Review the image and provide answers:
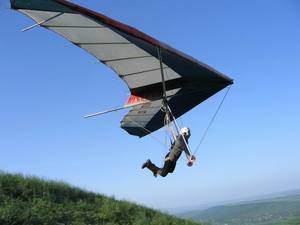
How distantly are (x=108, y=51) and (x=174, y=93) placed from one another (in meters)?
2.29

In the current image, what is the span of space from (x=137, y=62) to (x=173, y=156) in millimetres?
2908

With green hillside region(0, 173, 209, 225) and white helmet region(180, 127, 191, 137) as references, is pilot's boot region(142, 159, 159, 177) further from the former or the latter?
green hillside region(0, 173, 209, 225)

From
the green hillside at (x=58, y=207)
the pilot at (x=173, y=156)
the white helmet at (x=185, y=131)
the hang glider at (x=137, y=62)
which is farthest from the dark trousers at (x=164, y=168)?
the hang glider at (x=137, y=62)

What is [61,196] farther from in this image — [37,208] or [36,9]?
[36,9]

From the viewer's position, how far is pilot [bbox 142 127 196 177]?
12.0 metres

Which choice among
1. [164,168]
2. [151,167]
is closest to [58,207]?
[151,167]

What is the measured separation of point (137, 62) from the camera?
13422mm

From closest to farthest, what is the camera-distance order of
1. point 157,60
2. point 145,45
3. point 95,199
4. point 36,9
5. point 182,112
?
point 36,9 < point 145,45 < point 157,60 < point 95,199 < point 182,112

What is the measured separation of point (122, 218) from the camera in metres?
13.6

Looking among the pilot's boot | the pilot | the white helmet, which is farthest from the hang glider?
the pilot's boot

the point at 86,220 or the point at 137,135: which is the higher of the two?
the point at 137,135

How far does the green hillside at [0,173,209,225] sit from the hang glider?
2.70 meters

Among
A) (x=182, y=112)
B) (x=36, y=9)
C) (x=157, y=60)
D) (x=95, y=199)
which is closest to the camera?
(x=36, y=9)

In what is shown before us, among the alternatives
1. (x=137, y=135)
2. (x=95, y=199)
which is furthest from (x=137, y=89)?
(x=95, y=199)
